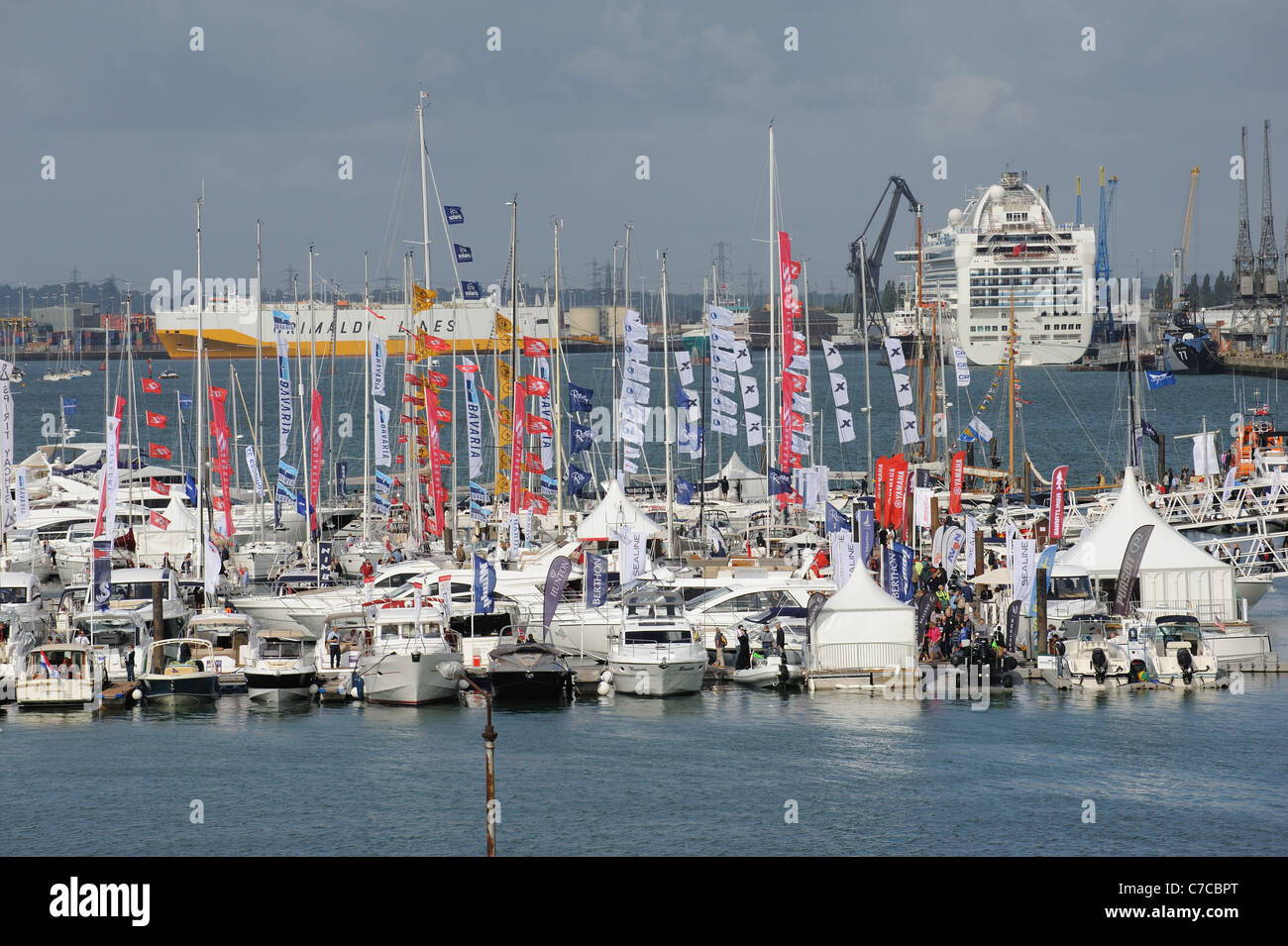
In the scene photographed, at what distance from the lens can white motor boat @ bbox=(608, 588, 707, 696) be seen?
3325 cm

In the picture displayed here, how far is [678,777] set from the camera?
1081 inches

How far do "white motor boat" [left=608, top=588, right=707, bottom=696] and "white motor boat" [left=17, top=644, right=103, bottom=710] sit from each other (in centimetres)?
1083

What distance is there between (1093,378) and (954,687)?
15290cm

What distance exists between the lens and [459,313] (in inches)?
7200

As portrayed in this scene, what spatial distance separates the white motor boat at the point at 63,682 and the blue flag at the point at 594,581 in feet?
35.5

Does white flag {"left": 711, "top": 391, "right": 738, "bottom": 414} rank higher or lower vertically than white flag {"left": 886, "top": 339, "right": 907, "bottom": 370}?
lower

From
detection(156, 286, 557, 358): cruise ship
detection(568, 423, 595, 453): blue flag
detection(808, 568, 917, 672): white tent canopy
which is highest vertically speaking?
detection(156, 286, 557, 358): cruise ship

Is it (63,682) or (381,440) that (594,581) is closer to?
(63,682)

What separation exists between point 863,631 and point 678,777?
7868mm

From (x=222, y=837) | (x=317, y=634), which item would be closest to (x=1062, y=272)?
(x=317, y=634)

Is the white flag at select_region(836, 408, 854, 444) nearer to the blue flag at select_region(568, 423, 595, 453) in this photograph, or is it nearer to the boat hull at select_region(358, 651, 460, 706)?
the blue flag at select_region(568, 423, 595, 453)

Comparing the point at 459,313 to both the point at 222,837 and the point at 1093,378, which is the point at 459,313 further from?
the point at 222,837

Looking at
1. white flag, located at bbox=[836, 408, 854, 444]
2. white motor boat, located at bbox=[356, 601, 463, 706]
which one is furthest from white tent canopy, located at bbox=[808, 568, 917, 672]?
white flag, located at bbox=[836, 408, 854, 444]

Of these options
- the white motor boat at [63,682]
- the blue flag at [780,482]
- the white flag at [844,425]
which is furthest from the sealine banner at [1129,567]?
the white motor boat at [63,682]
